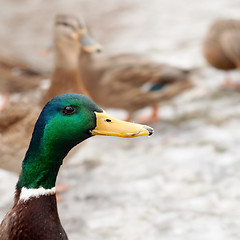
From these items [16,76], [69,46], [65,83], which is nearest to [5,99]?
[16,76]

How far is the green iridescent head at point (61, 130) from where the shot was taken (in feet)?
7.96

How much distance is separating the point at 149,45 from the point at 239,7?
205 cm

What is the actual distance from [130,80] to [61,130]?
2.94 m

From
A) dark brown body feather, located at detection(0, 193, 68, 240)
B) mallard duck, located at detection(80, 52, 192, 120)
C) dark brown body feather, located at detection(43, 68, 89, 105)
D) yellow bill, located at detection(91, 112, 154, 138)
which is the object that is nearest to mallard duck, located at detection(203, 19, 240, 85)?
mallard duck, located at detection(80, 52, 192, 120)

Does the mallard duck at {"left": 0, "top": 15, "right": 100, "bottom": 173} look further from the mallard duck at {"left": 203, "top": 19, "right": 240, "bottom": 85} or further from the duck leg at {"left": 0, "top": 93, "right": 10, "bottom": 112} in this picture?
the mallard duck at {"left": 203, "top": 19, "right": 240, "bottom": 85}

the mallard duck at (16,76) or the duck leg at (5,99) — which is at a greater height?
the mallard duck at (16,76)

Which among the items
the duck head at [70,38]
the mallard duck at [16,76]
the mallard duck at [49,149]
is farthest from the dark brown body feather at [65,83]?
the mallard duck at [49,149]

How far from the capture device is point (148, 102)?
5492 millimetres

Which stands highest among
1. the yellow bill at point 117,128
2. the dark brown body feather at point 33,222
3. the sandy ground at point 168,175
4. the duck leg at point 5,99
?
the yellow bill at point 117,128

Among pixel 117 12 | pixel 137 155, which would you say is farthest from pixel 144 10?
pixel 137 155

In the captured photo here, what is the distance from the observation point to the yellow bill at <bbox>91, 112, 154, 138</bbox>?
7.91ft

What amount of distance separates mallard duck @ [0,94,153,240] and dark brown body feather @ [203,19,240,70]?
4.04 m

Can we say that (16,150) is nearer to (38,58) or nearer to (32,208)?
(32,208)

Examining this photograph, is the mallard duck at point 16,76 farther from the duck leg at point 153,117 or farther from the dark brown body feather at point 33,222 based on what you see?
the dark brown body feather at point 33,222
